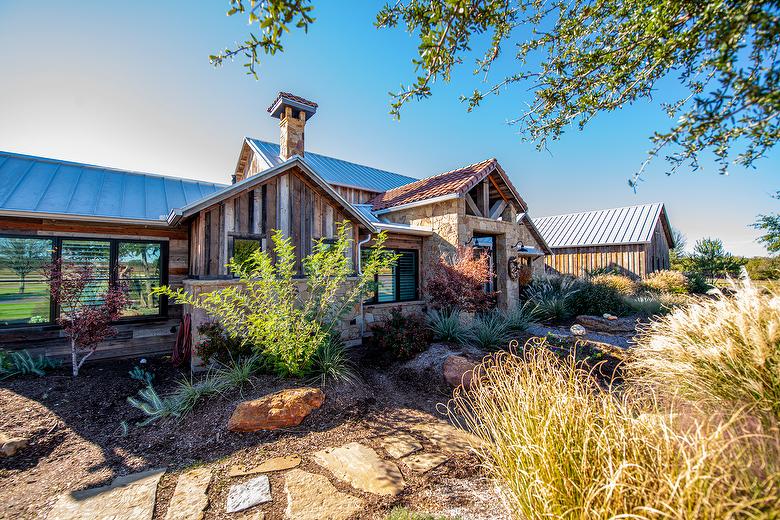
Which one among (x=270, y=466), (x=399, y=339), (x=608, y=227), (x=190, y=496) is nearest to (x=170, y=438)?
(x=190, y=496)

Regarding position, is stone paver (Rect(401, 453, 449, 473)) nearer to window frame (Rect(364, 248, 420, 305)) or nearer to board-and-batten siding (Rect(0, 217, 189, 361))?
window frame (Rect(364, 248, 420, 305))

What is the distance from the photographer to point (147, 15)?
5148 millimetres

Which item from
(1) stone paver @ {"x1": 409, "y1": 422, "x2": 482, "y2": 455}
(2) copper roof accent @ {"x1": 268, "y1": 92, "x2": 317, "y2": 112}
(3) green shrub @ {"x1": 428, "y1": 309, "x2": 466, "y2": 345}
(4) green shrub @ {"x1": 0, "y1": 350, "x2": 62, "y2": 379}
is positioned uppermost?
(2) copper roof accent @ {"x1": 268, "y1": 92, "x2": 317, "y2": 112}

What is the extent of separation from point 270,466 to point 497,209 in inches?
398

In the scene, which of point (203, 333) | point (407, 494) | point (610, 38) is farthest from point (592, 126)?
point (203, 333)

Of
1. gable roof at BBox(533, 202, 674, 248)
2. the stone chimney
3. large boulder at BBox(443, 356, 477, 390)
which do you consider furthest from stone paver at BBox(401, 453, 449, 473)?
gable roof at BBox(533, 202, 674, 248)

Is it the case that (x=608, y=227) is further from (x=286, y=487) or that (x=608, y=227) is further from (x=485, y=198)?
(x=286, y=487)

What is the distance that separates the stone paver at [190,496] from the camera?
8.32 ft

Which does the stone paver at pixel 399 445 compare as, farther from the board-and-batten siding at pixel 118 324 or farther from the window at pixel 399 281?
the board-and-batten siding at pixel 118 324

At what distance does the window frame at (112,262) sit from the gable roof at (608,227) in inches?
831

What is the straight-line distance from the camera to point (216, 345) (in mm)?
5430

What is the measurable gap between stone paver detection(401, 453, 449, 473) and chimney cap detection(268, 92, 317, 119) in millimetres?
10011

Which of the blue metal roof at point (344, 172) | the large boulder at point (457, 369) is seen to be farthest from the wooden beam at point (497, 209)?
the large boulder at point (457, 369)

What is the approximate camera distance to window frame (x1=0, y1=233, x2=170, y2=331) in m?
6.07
